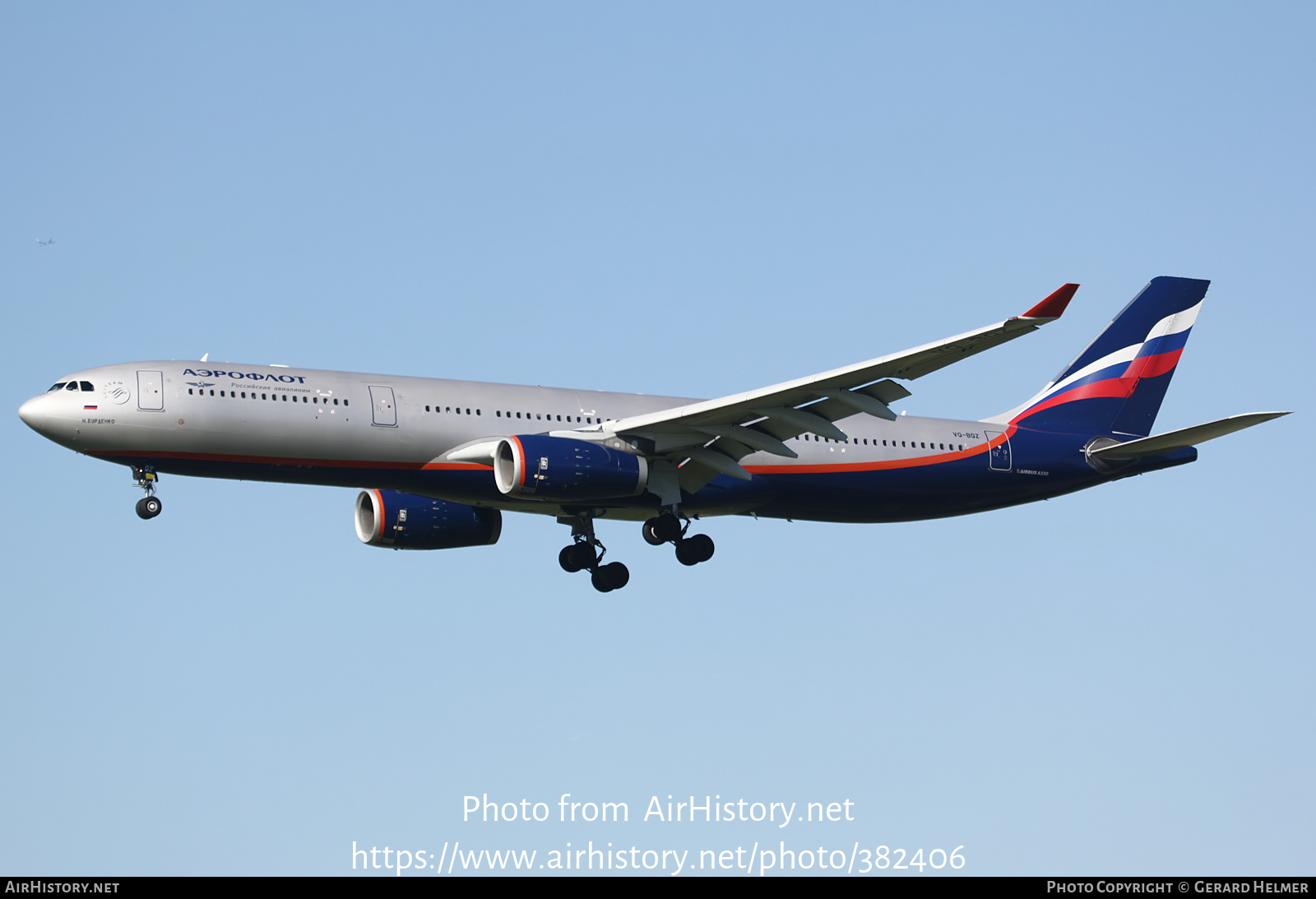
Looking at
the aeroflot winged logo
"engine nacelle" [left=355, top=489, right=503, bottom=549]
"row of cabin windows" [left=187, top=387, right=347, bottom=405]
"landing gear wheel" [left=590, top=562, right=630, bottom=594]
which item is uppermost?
the aeroflot winged logo

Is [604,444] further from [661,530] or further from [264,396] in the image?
[264,396]

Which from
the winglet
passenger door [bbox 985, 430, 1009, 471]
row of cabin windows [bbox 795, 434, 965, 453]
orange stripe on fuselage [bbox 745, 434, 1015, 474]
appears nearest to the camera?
the winglet

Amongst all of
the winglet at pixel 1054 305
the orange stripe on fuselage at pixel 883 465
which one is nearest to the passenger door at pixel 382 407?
the orange stripe on fuselage at pixel 883 465

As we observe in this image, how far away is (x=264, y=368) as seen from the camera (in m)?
35.6

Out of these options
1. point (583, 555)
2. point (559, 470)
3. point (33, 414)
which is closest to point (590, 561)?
point (583, 555)

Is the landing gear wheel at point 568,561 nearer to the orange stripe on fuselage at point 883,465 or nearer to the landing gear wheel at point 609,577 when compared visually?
the landing gear wheel at point 609,577

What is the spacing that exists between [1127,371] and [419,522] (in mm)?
18455

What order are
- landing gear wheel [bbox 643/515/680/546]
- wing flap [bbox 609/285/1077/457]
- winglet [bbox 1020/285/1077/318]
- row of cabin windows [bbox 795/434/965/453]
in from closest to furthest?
winglet [bbox 1020/285/1077/318] → wing flap [bbox 609/285/1077/457] → landing gear wheel [bbox 643/515/680/546] → row of cabin windows [bbox 795/434/965/453]

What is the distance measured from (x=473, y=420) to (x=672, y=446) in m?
4.32

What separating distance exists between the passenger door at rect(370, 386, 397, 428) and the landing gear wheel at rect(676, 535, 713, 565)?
726 cm

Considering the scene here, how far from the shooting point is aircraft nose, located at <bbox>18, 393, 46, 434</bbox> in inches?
1336

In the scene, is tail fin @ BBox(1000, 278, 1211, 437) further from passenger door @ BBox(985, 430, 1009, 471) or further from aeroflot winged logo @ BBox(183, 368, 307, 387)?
aeroflot winged logo @ BBox(183, 368, 307, 387)

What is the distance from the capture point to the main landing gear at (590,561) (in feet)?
133

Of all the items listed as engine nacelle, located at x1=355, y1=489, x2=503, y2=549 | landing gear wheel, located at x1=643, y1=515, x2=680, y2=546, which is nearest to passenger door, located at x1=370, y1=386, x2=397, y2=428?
engine nacelle, located at x1=355, y1=489, x2=503, y2=549
